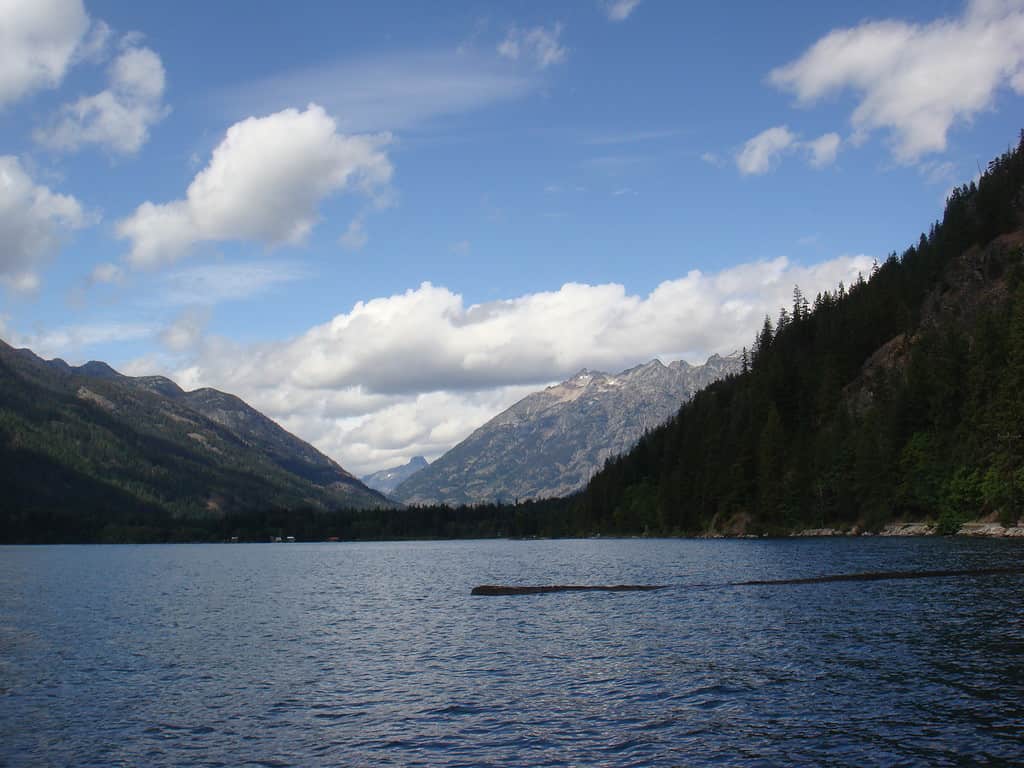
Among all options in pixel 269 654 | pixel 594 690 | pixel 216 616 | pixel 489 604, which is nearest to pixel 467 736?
pixel 594 690

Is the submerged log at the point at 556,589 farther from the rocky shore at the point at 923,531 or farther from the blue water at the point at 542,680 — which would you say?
the rocky shore at the point at 923,531

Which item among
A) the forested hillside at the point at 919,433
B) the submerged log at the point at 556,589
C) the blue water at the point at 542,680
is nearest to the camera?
the blue water at the point at 542,680

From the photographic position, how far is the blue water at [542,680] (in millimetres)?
28438

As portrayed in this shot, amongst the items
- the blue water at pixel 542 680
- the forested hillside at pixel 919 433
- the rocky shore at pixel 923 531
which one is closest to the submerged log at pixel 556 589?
the blue water at pixel 542 680

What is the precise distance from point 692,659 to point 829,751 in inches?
630

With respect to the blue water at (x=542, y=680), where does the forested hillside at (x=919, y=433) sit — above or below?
above

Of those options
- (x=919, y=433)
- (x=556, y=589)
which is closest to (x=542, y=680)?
(x=556, y=589)

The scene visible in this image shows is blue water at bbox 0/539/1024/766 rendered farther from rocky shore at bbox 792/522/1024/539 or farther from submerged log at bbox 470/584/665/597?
rocky shore at bbox 792/522/1024/539

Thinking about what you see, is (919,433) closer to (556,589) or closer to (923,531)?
(923,531)

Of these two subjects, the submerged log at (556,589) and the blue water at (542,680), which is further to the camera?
the submerged log at (556,589)

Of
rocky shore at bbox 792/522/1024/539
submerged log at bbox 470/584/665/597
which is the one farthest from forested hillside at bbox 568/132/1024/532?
submerged log at bbox 470/584/665/597

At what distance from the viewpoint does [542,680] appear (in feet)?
129

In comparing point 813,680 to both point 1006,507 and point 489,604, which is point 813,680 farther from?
point 1006,507

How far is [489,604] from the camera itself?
72.0 m
